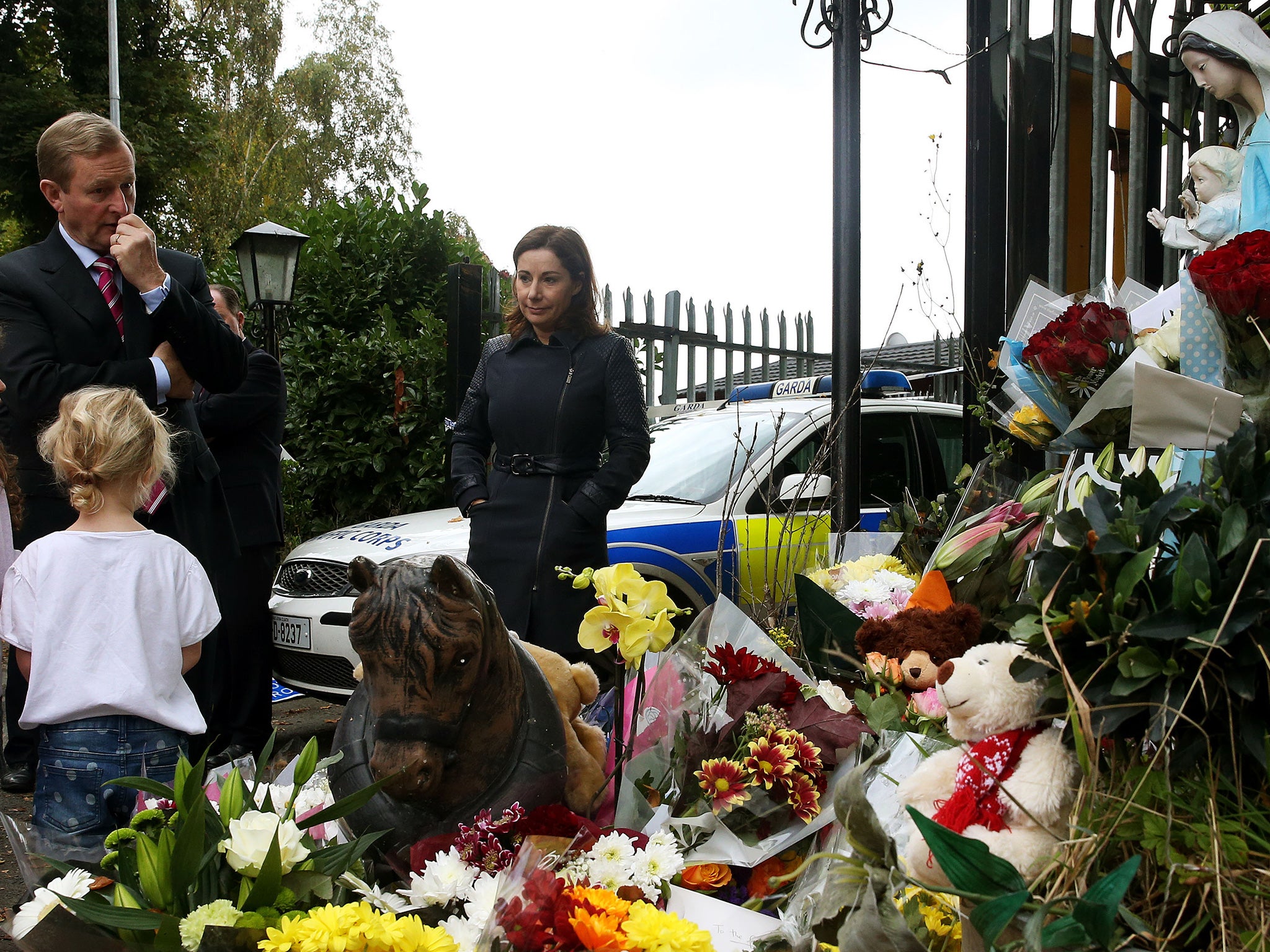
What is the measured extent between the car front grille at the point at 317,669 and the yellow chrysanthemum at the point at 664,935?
3939 mm

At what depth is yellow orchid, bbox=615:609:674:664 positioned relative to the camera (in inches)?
61.0

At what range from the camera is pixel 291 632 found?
500 centimetres

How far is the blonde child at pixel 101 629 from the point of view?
2514 millimetres

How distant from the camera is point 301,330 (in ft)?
27.9

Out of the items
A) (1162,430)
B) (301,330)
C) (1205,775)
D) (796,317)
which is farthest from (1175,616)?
(796,317)

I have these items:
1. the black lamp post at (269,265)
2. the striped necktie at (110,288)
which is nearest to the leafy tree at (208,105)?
the black lamp post at (269,265)

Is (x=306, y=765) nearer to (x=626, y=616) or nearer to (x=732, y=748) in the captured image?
(x=626, y=616)

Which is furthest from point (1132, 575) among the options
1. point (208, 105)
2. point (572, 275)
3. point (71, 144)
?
point (208, 105)

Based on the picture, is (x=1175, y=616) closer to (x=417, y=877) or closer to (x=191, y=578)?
(x=417, y=877)

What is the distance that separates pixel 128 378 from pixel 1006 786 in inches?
114

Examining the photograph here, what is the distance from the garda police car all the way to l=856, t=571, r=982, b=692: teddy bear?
7.35 feet

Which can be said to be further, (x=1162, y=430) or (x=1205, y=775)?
(x=1162, y=430)

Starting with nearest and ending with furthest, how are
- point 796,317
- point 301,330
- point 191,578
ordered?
1. point 191,578
2. point 301,330
3. point 796,317

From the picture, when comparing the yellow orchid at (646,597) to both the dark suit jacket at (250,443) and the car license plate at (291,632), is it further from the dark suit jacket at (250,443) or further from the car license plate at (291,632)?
the car license plate at (291,632)
